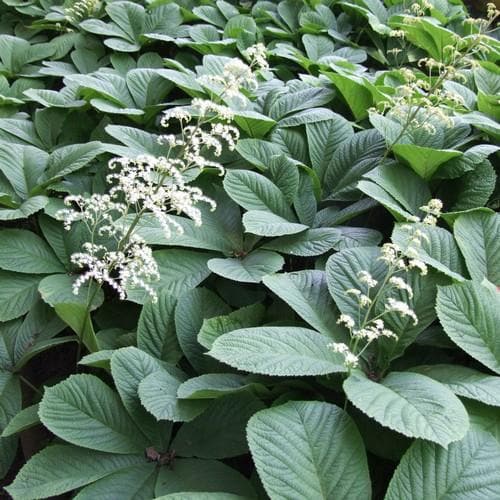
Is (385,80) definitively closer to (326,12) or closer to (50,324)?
(326,12)

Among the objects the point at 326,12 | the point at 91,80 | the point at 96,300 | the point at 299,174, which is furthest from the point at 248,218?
the point at 326,12

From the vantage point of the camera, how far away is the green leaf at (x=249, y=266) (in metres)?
1.05

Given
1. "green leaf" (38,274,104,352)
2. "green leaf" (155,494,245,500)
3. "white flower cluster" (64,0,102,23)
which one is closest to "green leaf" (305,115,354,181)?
"green leaf" (38,274,104,352)

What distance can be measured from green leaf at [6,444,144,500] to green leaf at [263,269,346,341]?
0.35 m

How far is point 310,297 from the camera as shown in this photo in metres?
0.99

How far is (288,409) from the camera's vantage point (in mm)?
780

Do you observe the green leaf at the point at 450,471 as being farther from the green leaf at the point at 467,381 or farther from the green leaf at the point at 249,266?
the green leaf at the point at 249,266

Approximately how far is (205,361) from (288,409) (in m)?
0.24

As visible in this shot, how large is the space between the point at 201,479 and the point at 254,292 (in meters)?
0.43

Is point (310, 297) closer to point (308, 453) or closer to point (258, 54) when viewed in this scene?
point (308, 453)

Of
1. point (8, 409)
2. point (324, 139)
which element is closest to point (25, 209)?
point (8, 409)

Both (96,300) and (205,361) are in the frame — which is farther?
(96,300)

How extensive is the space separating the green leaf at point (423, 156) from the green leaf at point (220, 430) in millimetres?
666

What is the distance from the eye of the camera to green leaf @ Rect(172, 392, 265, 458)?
0.86 meters
